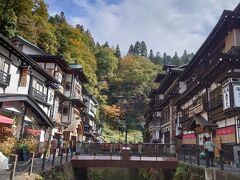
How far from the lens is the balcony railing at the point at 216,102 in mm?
20806

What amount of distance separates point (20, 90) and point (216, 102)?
17.1m

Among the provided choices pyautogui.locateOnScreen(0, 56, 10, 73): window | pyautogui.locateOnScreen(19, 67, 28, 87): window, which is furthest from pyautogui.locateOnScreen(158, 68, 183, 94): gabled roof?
pyautogui.locateOnScreen(0, 56, 10, 73): window

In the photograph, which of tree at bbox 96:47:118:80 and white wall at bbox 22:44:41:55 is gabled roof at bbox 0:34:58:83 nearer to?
white wall at bbox 22:44:41:55

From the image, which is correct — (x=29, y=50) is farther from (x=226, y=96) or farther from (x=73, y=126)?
(x=226, y=96)

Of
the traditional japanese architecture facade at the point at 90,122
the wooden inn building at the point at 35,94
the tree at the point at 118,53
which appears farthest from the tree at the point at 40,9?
the tree at the point at 118,53

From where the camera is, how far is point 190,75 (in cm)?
3397

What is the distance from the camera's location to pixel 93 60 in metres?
75.9

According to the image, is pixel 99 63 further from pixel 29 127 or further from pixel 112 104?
pixel 29 127

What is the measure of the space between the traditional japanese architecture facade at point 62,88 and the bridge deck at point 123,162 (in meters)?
9.85

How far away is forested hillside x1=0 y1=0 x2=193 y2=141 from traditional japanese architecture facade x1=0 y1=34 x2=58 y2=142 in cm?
1388

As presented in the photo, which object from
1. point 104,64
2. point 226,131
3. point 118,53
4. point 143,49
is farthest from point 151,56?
point 226,131

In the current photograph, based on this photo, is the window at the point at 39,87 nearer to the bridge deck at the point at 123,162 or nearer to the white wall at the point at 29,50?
the white wall at the point at 29,50

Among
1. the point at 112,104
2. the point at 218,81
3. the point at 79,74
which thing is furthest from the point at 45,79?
the point at 112,104

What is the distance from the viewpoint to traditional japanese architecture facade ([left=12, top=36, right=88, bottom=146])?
103ft
